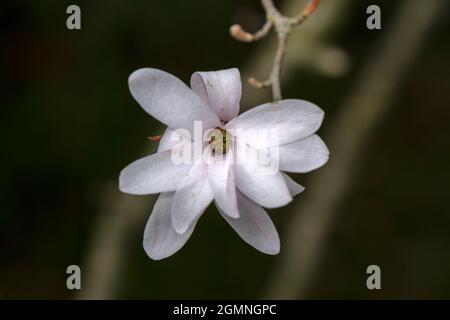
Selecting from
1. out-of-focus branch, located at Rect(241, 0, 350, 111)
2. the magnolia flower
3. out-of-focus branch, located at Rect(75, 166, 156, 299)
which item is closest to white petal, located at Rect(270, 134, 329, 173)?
the magnolia flower

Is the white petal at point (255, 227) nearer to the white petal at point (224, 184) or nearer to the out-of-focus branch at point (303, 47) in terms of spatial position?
the white petal at point (224, 184)

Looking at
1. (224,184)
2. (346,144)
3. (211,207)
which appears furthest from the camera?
(211,207)

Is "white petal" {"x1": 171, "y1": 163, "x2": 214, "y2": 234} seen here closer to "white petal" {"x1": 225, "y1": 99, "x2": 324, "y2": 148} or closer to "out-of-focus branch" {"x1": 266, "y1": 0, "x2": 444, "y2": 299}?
"white petal" {"x1": 225, "y1": 99, "x2": 324, "y2": 148}

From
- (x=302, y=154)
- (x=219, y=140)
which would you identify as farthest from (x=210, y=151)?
(x=302, y=154)

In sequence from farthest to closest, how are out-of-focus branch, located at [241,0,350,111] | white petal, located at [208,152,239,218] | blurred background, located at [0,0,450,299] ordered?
blurred background, located at [0,0,450,299] → out-of-focus branch, located at [241,0,350,111] → white petal, located at [208,152,239,218]

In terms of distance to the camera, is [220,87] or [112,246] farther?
[112,246]

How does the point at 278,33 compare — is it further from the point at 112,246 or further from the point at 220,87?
the point at 112,246

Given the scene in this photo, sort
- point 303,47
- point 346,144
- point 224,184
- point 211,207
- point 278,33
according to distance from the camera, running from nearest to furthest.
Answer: point 224,184
point 278,33
point 303,47
point 346,144
point 211,207
